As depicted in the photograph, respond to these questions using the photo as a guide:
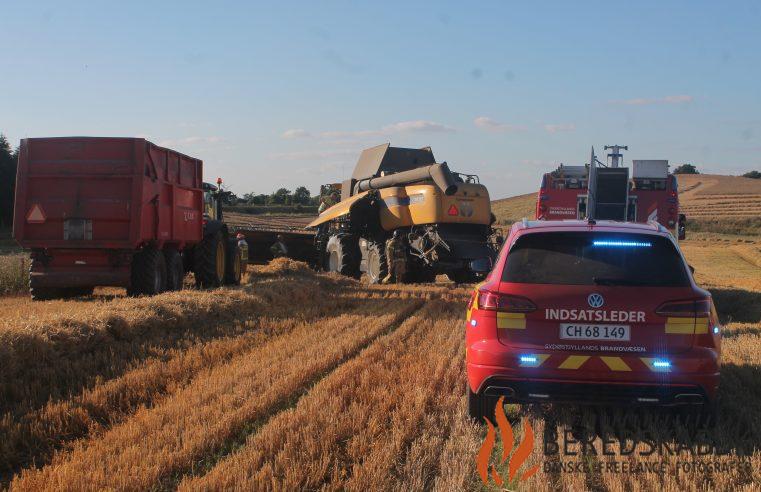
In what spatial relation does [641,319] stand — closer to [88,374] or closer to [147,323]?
[88,374]

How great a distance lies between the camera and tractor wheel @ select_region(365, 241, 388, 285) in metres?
17.3

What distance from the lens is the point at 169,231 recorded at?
1346 cm

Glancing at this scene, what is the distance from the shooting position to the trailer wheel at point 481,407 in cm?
544

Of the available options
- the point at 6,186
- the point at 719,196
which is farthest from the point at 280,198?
the point at 719,196

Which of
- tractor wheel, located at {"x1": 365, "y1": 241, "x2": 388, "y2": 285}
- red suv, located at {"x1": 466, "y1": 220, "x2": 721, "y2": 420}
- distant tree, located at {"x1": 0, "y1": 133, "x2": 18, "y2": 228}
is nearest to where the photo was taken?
red suv, located at {"x1": 466, "y1": 220, "x2": 721, "y2": 420}

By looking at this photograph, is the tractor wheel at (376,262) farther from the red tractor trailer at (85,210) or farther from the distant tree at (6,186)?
the distant tree at (6,186)

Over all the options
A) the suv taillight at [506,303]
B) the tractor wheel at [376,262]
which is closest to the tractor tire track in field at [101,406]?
the suv taillight at [506,303]

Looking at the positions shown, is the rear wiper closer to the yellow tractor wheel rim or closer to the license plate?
the license plate

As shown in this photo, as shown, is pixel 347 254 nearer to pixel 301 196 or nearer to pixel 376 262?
pixel 376 262

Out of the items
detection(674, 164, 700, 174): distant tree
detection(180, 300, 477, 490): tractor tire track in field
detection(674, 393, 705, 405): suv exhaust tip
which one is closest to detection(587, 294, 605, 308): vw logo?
detection(674, 393, 705, 405): suv exhaust tip

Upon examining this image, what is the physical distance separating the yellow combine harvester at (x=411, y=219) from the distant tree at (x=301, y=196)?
46.8m

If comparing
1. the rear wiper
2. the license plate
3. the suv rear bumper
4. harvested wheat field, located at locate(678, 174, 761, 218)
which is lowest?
the suv rear bumper

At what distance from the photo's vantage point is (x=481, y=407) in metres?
5.46

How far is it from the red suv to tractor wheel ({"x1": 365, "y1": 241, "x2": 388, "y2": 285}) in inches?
470
